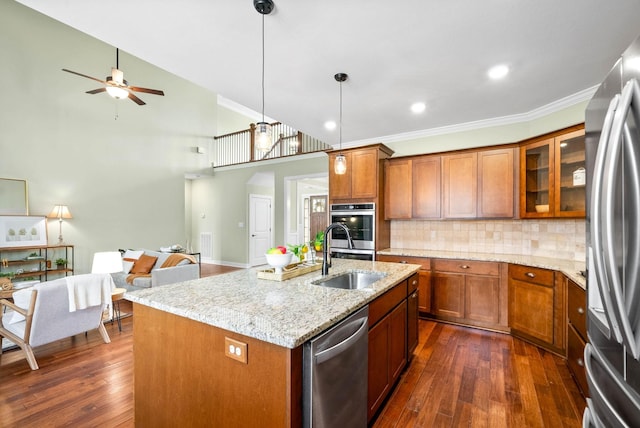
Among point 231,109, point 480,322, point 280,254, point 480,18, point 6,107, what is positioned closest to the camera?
point 480,18


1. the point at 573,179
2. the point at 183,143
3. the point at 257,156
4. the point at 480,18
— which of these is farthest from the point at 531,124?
the point at 183,143

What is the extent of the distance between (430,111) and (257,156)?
5.16 meters

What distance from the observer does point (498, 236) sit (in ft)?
12.4

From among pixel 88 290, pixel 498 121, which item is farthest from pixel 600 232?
pixel 88 290

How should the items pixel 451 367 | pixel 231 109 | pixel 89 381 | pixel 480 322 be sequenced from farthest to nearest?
pixel 231 109
pixel 480 322
pixel 451 367
pixel 89 381

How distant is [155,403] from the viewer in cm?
152

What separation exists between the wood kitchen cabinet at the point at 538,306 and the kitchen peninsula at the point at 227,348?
205 centimetres

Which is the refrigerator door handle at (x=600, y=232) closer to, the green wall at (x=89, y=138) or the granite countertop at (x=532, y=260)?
the granite countertop at (x=532, y=260)

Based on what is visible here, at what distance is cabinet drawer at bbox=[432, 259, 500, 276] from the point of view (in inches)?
130

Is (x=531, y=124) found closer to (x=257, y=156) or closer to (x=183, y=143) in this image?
(x=257, y=156)

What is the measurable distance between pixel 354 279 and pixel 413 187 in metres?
2.16

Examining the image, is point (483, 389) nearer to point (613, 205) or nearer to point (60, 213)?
point (613, 205)

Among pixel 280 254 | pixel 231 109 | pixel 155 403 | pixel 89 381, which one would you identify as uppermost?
pixel 231 109

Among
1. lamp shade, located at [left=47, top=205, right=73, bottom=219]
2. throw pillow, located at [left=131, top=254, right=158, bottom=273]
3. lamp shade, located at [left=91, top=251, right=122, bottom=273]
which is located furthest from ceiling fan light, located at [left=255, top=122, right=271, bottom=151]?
lamp shade, located at [left=47, top=205, right=73, bottom=219]
